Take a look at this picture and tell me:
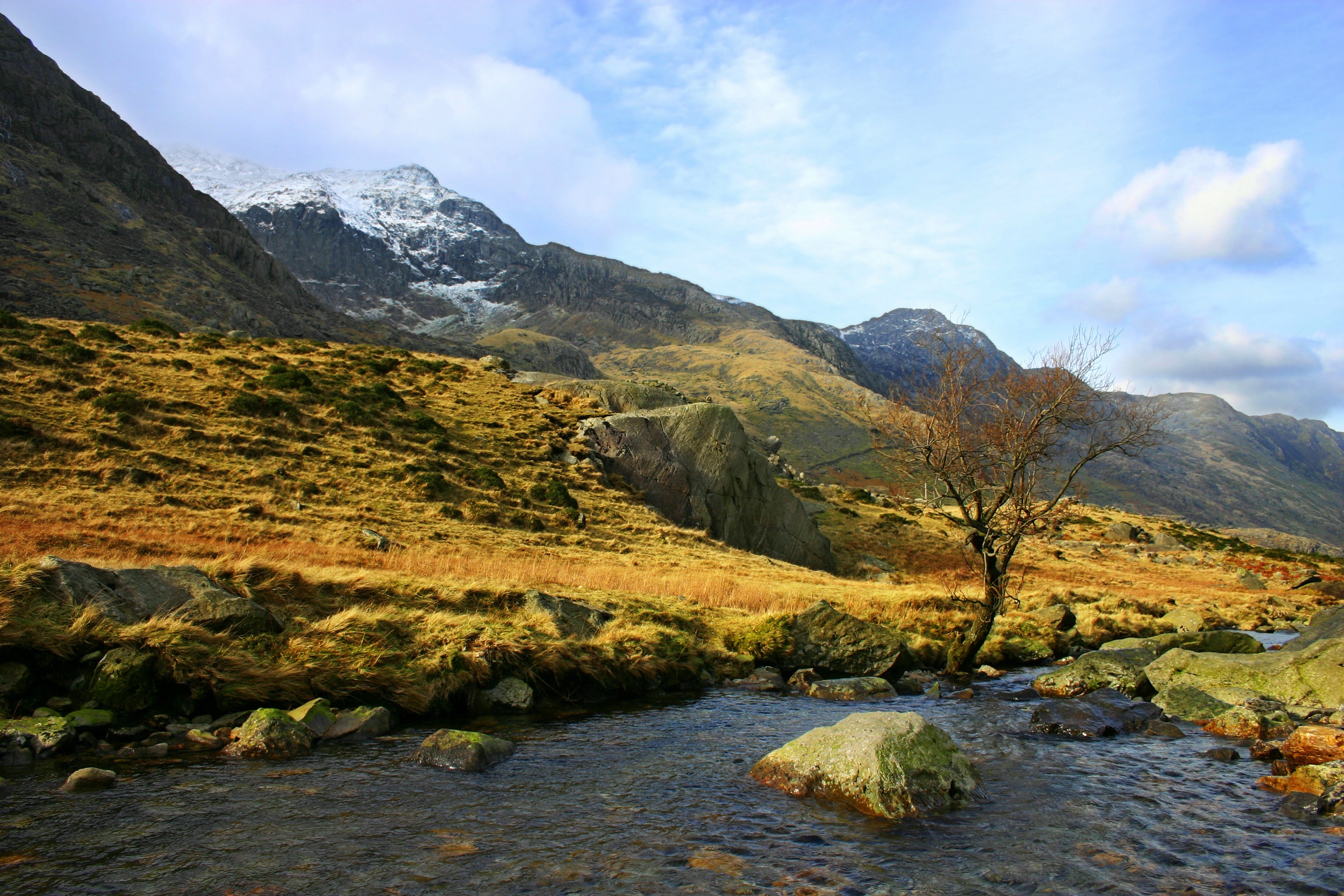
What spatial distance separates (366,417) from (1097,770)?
36014 mm

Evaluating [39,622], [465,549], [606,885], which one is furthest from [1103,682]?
[39,622]

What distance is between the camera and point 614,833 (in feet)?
26.9

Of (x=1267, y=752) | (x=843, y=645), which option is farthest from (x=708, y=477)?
(x=1267, y=752)

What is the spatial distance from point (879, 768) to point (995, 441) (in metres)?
12.6

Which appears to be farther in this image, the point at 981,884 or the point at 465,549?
the point at 465,549

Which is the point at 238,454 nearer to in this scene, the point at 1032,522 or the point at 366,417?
the point at 366,417

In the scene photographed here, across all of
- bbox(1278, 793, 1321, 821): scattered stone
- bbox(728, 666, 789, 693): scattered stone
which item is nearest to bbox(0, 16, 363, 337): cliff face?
bbox(728, 666, 789, 693): scattered stone

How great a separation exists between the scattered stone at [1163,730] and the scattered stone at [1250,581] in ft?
137

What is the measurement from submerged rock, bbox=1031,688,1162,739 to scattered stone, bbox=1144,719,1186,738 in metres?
0.19

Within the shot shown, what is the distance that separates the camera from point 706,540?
1503 inches

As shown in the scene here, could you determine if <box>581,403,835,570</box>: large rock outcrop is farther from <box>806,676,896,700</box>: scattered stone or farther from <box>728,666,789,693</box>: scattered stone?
<box>806,676,896,700</box>: scattered stone

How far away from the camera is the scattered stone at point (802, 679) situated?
17.2 metres

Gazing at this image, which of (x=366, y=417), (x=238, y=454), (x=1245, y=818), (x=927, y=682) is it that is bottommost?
(x=927, y=682)

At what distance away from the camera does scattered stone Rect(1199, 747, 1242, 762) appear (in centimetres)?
1156
